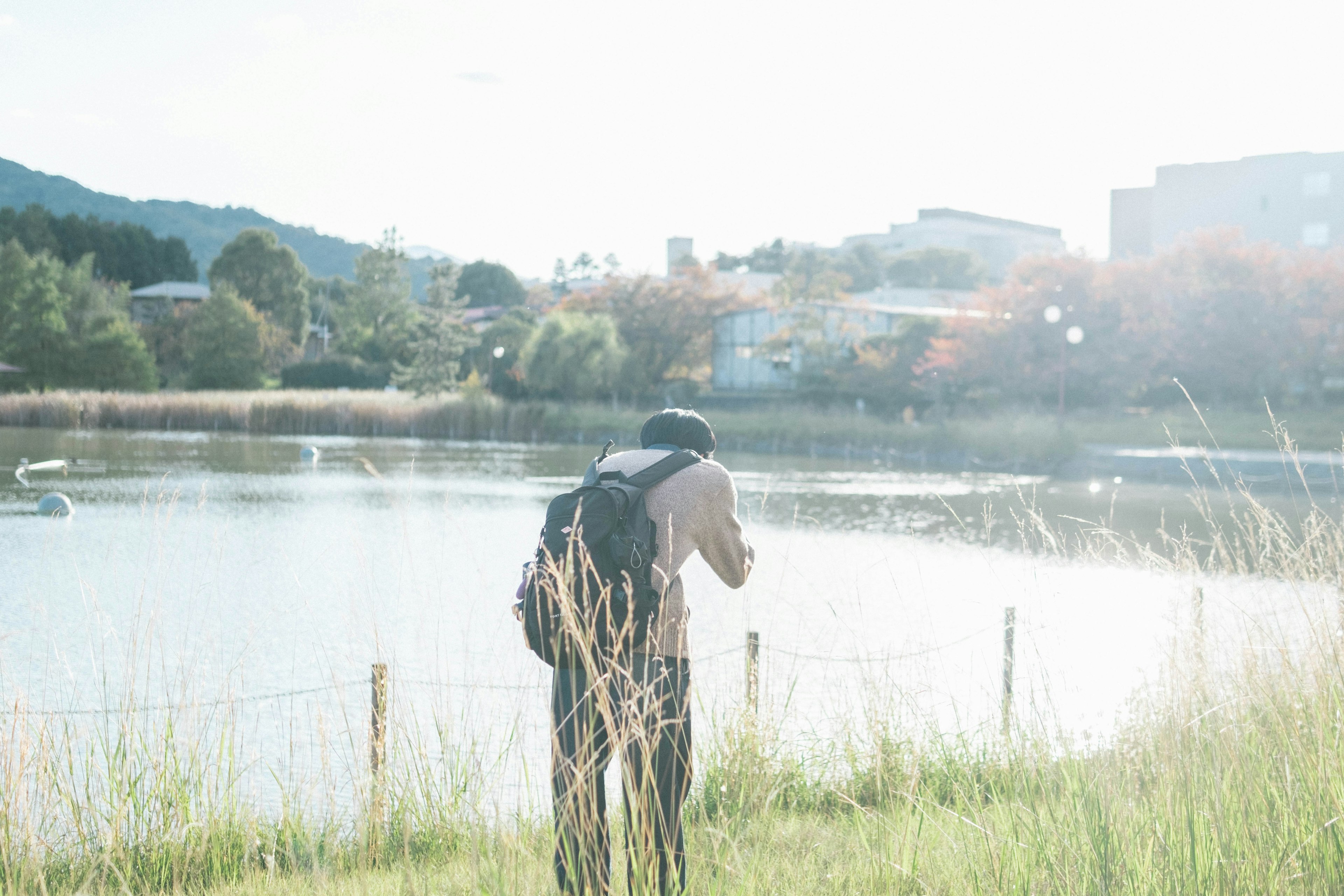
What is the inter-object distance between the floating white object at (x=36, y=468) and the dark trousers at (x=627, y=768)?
692 inches

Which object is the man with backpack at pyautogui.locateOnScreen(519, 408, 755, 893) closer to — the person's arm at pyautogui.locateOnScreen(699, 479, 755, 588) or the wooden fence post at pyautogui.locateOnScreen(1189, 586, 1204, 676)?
the person's arm at pyautogui.locateOnScreen(699, 479, 755, 588)

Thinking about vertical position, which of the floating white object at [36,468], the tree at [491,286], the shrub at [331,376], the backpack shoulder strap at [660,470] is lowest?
the floating white object at [36,468]

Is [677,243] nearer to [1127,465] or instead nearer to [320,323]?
[320,323]

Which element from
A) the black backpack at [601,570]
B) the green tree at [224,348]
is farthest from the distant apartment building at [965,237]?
the black backpack at [601,570]

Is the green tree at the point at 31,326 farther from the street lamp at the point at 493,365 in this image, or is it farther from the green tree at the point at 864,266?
the green tree at the point at 864,266

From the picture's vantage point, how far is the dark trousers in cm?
239

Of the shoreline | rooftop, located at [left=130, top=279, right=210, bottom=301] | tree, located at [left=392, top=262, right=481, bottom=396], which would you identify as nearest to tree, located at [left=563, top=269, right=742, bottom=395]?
the shoreline

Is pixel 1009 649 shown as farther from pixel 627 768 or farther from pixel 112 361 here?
pixel 112 361

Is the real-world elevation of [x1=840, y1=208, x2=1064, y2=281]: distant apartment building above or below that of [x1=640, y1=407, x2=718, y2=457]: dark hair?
above

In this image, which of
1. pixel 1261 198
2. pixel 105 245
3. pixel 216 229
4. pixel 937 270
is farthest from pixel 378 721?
pixel 216 229

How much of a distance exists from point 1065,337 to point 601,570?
29517 mm

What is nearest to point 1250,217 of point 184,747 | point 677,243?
point 184,747

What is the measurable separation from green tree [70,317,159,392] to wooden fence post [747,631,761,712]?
41762 millimetres

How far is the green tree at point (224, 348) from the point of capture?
149 ft
